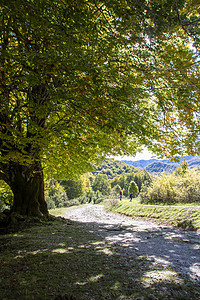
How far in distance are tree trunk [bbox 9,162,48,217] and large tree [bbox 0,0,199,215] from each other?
0.15ft

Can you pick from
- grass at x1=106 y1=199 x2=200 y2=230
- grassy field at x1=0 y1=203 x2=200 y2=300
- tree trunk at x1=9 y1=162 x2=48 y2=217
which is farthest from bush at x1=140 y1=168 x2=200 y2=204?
grassy field at x1=0 y1=203 x2=200 y2=300

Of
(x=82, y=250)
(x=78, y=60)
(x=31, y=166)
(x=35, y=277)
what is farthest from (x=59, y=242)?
(x=78, y=60)

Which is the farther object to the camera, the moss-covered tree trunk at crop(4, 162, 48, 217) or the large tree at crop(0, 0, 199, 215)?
the moss-covered tree trunk at crop(4, 162, 48, 217)

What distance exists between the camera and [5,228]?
7188mm

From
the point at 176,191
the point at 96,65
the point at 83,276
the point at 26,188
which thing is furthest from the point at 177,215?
the point at 96,65

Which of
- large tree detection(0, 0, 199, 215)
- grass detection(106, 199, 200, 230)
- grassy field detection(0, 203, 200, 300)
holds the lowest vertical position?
grass detection(106, 199, 200, 230)

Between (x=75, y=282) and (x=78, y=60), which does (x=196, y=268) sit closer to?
(x=75, y=282)

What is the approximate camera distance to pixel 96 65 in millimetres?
4160

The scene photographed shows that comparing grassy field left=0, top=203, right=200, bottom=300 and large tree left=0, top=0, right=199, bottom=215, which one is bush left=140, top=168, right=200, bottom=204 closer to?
large tree left=0, top=0, right=199, bottom=215

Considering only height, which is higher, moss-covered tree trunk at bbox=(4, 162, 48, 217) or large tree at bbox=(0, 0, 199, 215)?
large tree at bbox=(0, 0, 199, 215)

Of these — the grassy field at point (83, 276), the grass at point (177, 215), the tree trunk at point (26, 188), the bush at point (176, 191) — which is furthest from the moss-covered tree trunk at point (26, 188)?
the bush at point (176, 191)

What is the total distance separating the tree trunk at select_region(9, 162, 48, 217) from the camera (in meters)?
8.35

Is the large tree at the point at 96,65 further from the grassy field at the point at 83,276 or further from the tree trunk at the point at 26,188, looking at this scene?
the grassy field at the point at 83,276

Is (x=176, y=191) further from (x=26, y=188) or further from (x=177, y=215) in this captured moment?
(x=26, y=188)
